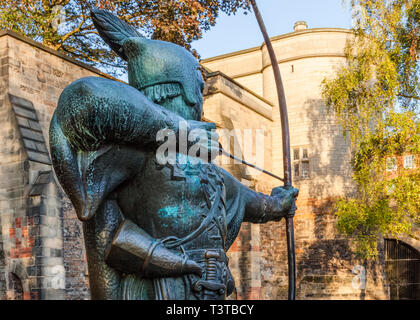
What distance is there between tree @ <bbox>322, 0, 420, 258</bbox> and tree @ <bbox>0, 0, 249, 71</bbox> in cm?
328

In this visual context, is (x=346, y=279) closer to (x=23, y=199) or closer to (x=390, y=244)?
(x=390, y=244)

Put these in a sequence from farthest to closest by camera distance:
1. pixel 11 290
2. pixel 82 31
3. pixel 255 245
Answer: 1. pixel 255 245
2. pixel 82 31
3. pixel 11 290

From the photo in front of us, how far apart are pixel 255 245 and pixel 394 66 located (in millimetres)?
6802

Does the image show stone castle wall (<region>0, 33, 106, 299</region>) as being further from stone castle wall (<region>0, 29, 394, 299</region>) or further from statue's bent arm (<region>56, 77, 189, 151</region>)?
statue's bent arm (<region>56, 77, 189, 151</region>)

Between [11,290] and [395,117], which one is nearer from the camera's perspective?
[11,290]

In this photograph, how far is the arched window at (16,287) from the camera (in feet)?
29.5

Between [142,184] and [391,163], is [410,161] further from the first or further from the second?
[142,184]

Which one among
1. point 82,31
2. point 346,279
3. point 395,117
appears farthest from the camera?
point 346,279

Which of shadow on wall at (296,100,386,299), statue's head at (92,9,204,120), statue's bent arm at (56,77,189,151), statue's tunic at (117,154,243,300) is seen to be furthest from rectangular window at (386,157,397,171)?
statue's bent arm at (56,77,189,151)

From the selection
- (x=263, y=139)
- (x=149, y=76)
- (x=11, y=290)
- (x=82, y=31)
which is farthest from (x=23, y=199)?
(x=263, y=139)

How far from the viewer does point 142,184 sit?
1.84m

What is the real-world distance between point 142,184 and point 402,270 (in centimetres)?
1774

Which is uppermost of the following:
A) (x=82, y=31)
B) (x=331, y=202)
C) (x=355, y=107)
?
(x=82, y=31)

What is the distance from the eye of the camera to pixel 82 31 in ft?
48.2
